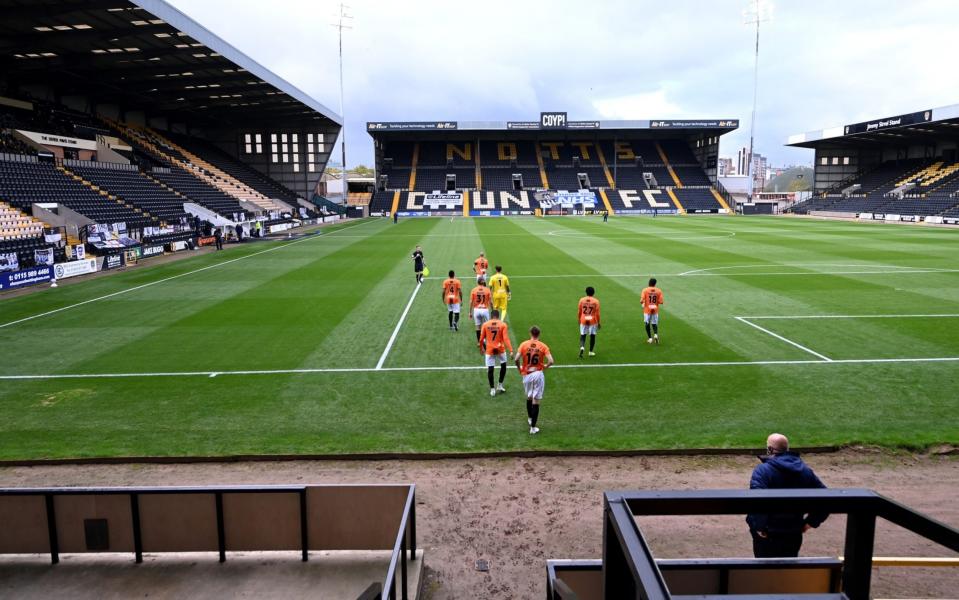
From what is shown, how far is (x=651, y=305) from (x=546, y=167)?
7536 cm

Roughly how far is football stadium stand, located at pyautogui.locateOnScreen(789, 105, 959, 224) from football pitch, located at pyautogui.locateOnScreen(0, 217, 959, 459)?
131ft

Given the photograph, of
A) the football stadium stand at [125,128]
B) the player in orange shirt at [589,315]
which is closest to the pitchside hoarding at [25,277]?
the football stadium stand at [125,128]

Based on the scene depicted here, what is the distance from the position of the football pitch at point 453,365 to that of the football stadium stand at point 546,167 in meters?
52.8

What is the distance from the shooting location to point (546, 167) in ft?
286

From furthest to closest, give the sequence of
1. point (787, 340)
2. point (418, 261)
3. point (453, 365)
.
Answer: point (418, 261) → point (787, 340) → point (453, 365)

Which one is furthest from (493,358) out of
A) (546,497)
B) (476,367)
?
(546,497)

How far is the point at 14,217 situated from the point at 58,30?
1145cm

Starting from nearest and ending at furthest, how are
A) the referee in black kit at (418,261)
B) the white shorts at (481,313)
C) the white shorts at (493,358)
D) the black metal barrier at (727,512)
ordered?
the black metal barrier at (727,512) < the white shorts at (493,358) < the white shorts at (481,313) < the referee in black kit at (418,261)

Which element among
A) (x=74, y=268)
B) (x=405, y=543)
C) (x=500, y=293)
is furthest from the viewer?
(x=74, y=268)

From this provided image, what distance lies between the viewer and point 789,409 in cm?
1080

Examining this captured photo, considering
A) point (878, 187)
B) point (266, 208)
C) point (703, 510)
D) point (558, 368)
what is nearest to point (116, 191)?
point (266, 208)

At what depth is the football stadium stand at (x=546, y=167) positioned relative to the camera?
78.8 m

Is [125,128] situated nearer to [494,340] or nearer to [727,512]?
[494,340]

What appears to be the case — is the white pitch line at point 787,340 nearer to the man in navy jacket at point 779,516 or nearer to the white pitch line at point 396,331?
the man in navy jacket at point 779,516
